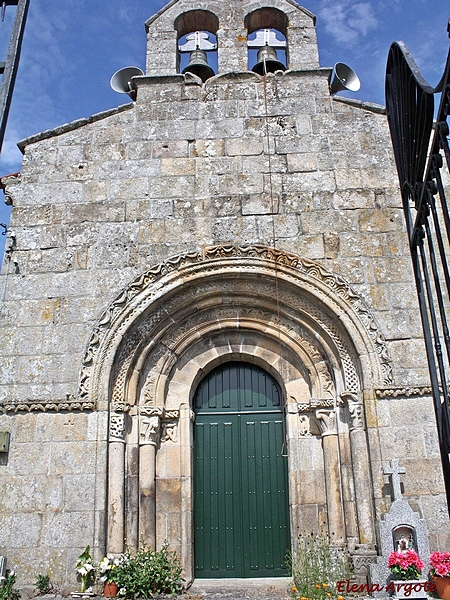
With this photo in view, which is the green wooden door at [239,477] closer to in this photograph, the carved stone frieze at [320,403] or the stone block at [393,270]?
the carved stone frieze at [320,403]

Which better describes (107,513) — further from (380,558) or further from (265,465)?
(380,558)

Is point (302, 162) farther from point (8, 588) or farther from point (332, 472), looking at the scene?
point (8, 588)

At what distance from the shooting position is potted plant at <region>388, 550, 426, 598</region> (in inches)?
206

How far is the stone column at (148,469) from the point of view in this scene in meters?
6.58

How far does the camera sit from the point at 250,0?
8469 mm

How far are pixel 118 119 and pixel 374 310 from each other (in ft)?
13.9

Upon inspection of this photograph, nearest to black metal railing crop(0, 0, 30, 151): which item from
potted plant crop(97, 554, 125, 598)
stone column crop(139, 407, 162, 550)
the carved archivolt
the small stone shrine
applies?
the carved archivolt

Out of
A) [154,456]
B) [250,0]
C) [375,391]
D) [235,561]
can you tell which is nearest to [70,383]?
[154,456]

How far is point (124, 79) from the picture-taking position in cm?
863

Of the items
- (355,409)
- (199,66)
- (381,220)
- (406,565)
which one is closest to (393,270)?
(381,220)

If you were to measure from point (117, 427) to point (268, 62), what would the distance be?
5544 millimetres

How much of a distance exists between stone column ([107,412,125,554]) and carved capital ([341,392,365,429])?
2.56m

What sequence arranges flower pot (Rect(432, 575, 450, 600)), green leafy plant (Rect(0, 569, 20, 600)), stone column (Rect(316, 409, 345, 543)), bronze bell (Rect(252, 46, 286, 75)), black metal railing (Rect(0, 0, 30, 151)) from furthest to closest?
bronze bell (Rect(252, 46, 286, 75)), stone column (Rect(316, 409, 345, 543)), green leafy plant (Rect(0, 569, 20, 600)), flower pot (Rect(432, 575, 450, 600)), black metal railing (Rect(0, 0, 30, 151))

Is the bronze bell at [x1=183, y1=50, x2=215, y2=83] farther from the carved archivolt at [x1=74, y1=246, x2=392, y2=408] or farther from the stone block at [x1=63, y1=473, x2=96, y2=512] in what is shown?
the stone block at [x1=63, y1=473, x2=96, y2=512]
